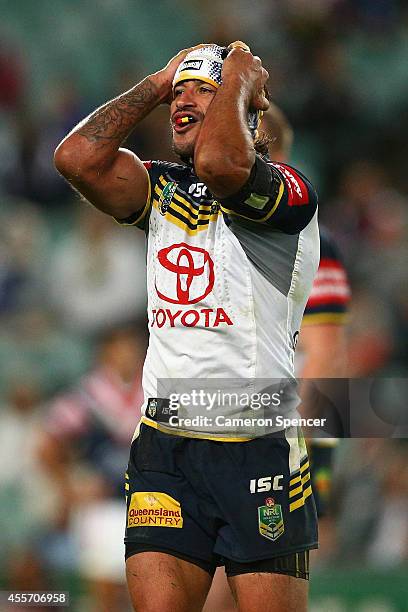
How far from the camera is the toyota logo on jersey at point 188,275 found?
11.8 ft

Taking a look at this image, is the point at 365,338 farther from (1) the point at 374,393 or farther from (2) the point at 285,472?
(2) the point at 285,472

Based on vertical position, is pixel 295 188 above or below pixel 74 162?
below

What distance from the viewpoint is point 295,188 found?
11.8ft

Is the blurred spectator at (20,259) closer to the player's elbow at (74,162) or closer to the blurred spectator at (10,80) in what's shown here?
the blurred spectator at (10,80)

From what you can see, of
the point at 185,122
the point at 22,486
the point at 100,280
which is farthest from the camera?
the point at 100,280

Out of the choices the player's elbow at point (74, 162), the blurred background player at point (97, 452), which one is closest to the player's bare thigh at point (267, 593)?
the player's elbow at point (74, 162)

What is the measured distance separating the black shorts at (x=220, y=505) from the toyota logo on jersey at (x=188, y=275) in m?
0.47

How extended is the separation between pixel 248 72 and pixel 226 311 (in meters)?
0.82

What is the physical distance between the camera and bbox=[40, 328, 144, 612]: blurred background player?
7262 mm

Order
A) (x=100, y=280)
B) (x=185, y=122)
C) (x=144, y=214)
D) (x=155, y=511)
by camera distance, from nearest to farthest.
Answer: (x=155, y=511) < (x=185, y=122) < (x=144, y=214) < (x=100, y=280)

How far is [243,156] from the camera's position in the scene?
3426mm

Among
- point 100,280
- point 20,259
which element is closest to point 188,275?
point 100,280

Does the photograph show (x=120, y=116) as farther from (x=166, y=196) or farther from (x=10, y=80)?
(x=10, y=80)

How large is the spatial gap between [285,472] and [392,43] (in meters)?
7.49
